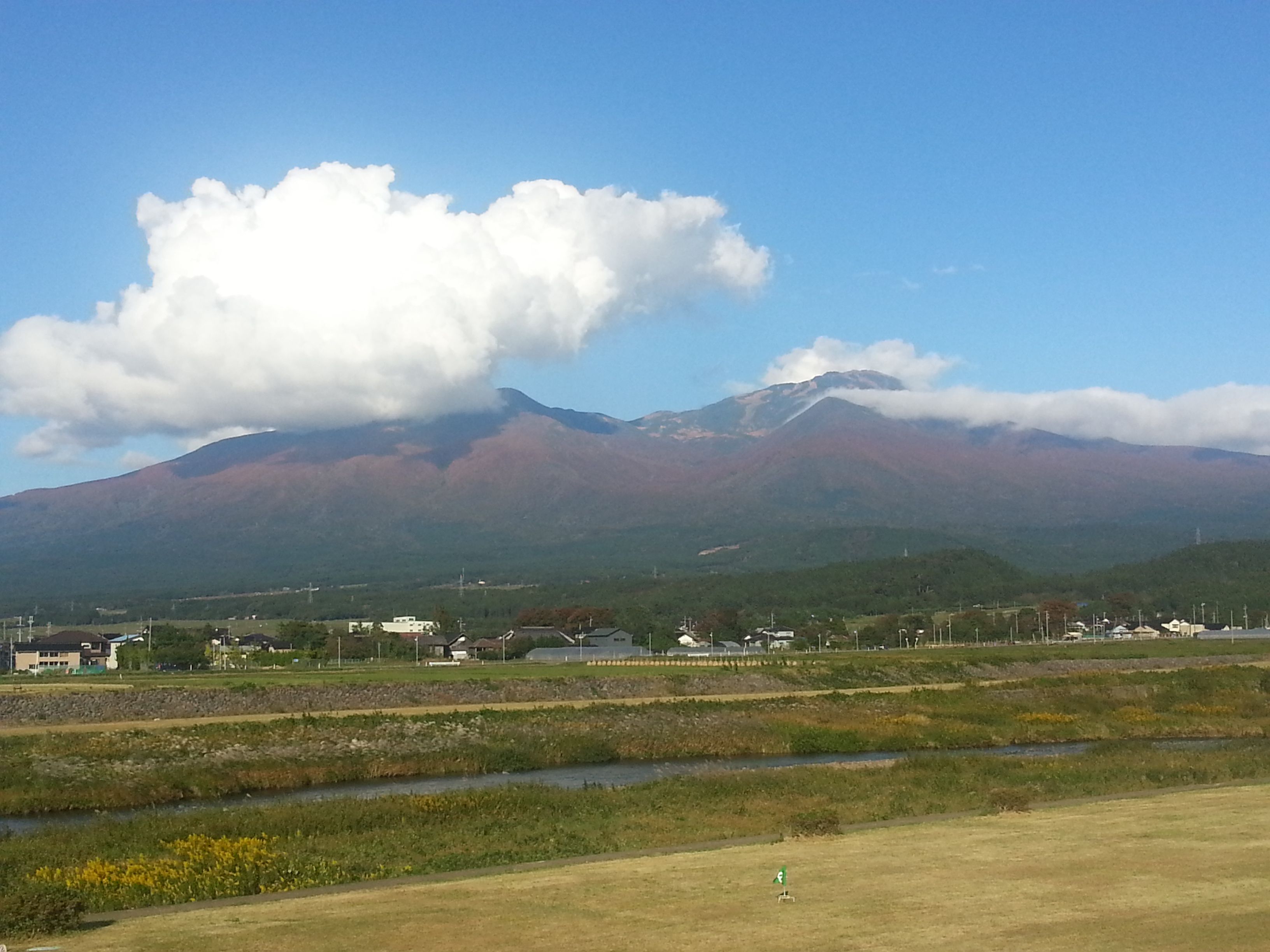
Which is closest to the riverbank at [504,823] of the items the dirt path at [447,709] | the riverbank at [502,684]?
the dirt path at [447,709]

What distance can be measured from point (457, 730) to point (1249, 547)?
157462 millimetres

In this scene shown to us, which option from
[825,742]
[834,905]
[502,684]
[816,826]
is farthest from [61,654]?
[834,905]

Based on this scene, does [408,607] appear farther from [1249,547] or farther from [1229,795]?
[1229,795]

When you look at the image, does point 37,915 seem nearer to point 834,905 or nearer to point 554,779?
point 834,905

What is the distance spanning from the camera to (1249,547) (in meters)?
166

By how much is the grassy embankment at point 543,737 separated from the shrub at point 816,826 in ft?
49.2

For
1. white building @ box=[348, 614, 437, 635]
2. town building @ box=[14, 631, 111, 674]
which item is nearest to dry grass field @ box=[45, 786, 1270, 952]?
town building @ box=[14, 631, 111, 674]

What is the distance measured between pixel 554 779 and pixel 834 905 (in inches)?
687

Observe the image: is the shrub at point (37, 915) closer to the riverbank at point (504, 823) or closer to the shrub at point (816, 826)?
the riverbank at point (504, 823)

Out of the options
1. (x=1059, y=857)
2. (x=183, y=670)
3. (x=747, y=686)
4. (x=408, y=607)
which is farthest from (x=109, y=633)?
(x=1059, y=857)

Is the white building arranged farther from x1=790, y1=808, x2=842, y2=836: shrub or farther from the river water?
x1=790, y1=808, x2=842, y2=836: shrub

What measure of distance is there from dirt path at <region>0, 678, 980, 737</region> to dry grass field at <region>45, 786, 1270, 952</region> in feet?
79.5

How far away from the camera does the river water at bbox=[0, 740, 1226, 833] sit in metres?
24.0

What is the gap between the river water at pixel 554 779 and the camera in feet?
78.8
